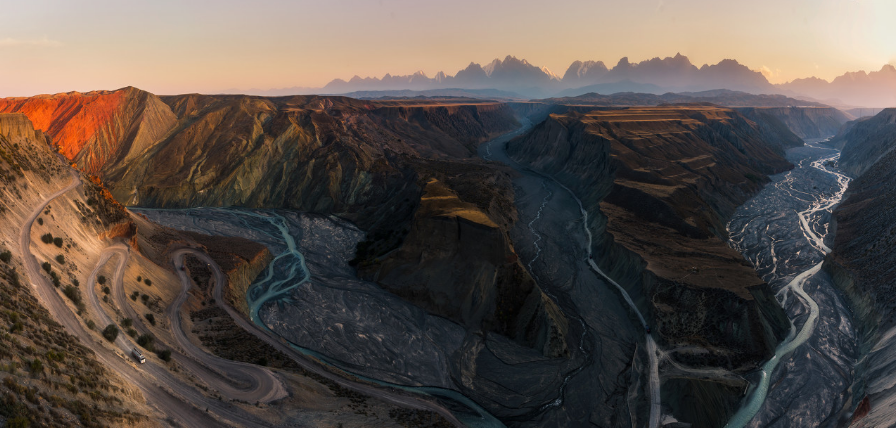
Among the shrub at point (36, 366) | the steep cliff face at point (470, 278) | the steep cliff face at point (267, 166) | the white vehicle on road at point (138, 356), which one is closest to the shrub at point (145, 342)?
the white vehicle on road at point (138, 356)

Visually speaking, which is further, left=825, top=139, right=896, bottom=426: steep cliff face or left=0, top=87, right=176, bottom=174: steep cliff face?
left=0, top=87, right=176, bottom=174: steep cliff face

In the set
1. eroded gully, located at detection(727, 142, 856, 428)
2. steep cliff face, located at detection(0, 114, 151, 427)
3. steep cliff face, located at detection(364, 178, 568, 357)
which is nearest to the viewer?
steep cliff face, located at detection(0, 114, 151, 427)

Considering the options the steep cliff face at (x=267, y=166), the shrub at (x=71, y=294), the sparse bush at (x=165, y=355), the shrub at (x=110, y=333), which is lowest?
the sparse bush at (x=165, y=355)

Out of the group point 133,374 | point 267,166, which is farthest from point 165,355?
point 267,166

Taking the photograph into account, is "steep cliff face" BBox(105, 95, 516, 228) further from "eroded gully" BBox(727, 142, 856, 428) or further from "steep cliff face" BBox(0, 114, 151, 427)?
"eroded gully" BBox(727, 142, 856, 428)

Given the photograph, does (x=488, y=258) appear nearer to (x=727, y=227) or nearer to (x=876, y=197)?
(x=727, y=227)

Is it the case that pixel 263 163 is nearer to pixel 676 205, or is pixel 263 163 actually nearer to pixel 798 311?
pixel 676 205

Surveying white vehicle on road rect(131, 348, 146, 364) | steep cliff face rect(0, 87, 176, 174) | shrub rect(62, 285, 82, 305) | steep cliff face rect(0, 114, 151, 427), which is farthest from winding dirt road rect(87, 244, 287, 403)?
steep cliff face rect(0, 87, 176, 174)

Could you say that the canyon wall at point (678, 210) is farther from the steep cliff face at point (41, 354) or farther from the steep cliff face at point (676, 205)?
the steep cliff face at point (41, 354)
